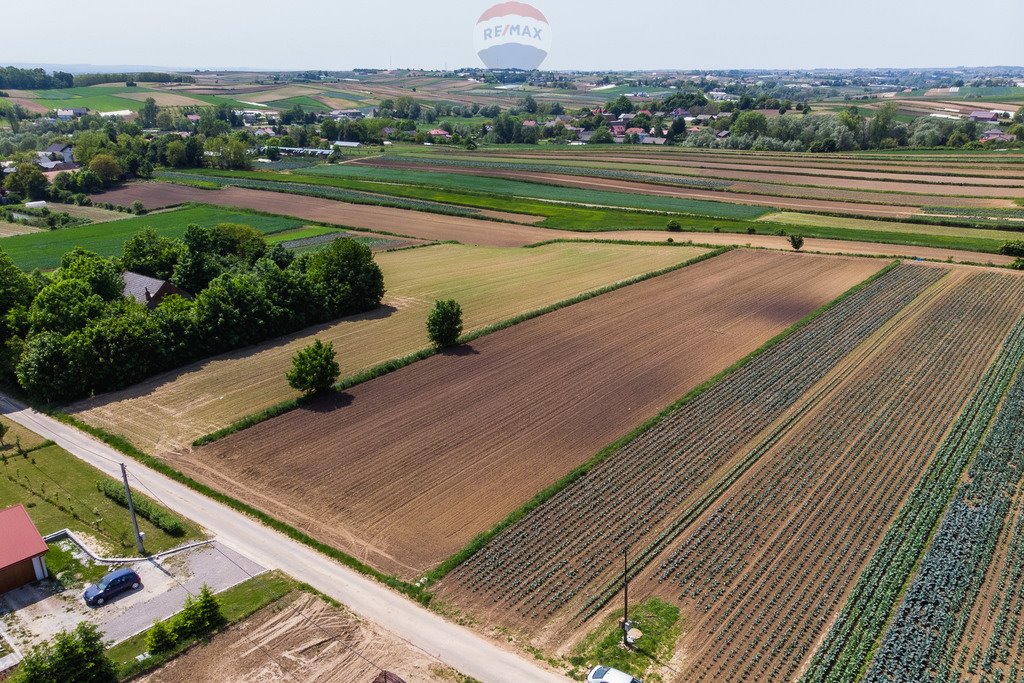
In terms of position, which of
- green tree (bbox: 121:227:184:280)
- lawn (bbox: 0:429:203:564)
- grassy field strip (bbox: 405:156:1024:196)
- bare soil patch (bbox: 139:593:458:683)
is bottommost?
bare soil patch (bbox: 139:593:458:683)

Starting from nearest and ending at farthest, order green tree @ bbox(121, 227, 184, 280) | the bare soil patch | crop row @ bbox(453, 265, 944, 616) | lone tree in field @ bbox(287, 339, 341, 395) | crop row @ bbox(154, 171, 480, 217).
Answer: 1. the bare soil patch
2. crop row @ bbox(453, 265, 944, 616)
3. lone tree in field @ bbox(287, 339, 341, 395)
4. green tree @ bbox(121, 227, 184, 280)
5. crop row @ bbox(154, 171, 480, 217)

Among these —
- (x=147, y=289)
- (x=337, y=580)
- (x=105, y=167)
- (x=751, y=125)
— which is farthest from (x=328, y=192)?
(x=751, y=125)

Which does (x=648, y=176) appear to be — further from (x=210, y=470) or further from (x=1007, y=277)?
(x=210, y=470)

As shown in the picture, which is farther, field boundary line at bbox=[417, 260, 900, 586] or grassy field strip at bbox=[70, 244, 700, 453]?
grassy field strip at bbox=[70, 244, 700, 453]

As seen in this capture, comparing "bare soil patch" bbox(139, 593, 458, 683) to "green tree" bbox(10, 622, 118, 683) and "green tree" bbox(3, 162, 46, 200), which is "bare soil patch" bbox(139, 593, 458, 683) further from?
"green tree" bbox(3, 162, 46, 200)

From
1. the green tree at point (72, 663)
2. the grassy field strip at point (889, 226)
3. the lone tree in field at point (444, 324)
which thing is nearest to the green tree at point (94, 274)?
the lone tree in field at point (444, 324)

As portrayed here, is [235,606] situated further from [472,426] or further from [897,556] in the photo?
[897,556]

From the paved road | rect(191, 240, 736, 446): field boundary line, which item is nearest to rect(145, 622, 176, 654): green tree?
the paved road
